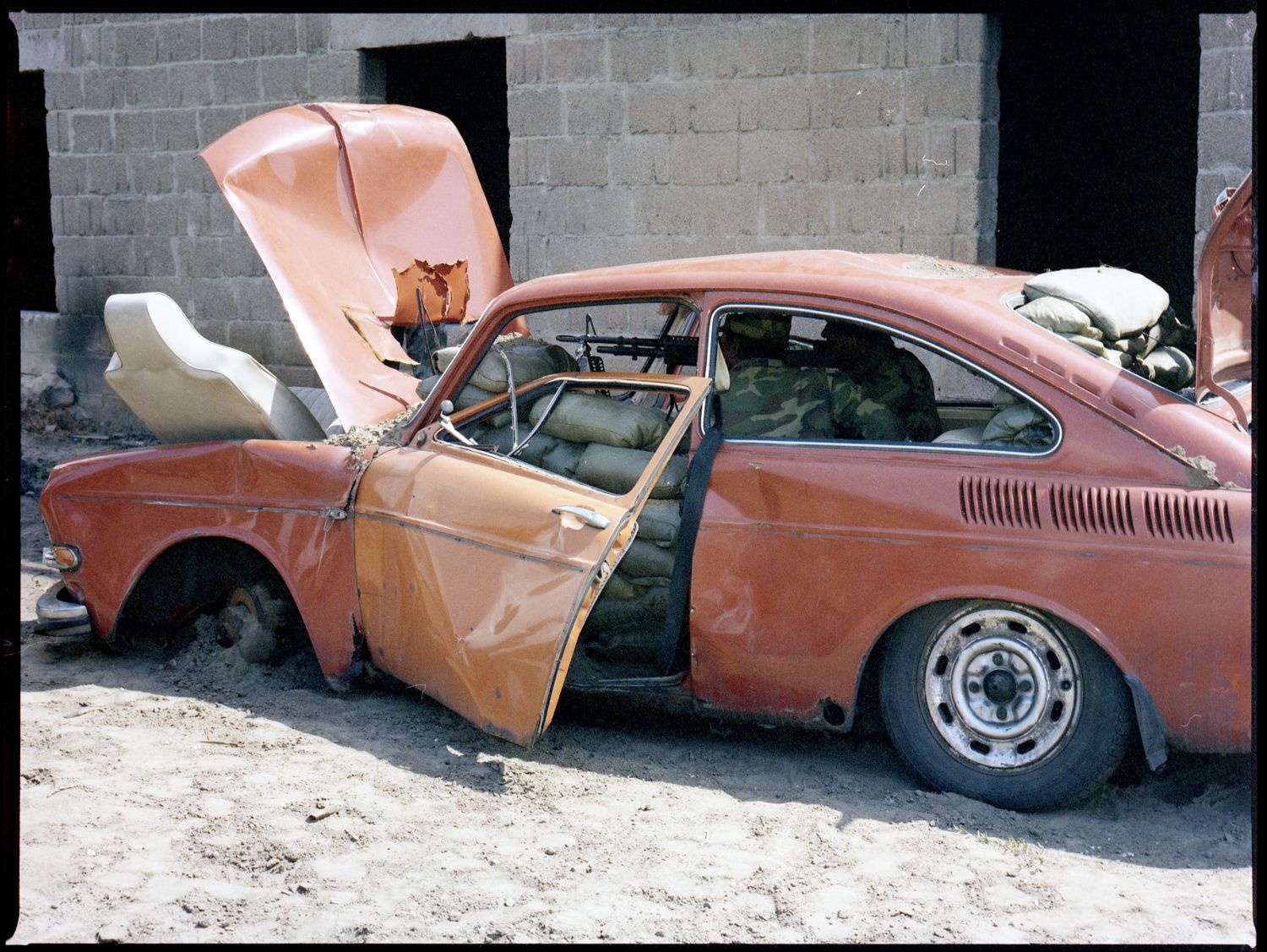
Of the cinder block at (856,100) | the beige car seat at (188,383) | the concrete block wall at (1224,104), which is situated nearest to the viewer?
the beige car seat at (188,383)

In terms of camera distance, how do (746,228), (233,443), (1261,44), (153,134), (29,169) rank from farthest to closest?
(29,169), (153,134), (746,228), (233,443), (1261,44)

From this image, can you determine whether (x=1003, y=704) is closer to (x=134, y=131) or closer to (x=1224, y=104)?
(x=1224, y=104)

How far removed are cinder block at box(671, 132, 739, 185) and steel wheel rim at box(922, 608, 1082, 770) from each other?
4.91 meters

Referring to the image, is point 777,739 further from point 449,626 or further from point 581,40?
point 581,40

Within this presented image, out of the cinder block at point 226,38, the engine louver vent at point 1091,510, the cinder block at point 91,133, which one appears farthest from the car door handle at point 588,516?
the cinder block at point 91,133

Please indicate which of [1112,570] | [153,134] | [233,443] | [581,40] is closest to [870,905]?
[1112,570]

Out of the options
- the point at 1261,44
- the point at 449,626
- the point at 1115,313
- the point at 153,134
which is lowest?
the point at 449,626

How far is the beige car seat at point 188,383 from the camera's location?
193 inches

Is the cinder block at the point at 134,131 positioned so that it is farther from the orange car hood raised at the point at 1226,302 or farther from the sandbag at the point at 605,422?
the orange car hood raised at the point at 1226,302

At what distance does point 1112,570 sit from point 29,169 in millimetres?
12227

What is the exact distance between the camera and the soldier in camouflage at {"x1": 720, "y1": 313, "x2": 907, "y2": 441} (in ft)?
14.4

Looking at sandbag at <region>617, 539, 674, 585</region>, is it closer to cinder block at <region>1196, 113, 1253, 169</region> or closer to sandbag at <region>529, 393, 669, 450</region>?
sandbag at <region>529, 393, 669, 450</region>

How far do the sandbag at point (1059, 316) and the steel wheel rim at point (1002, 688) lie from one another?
0.90 metres

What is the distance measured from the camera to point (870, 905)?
3365mm
